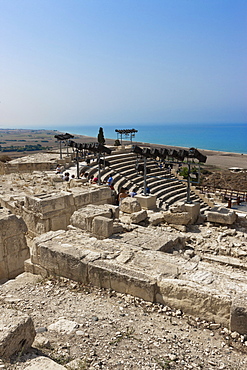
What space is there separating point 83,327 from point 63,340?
0.36m

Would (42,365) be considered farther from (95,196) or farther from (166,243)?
(95,196)

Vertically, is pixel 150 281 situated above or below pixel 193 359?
above

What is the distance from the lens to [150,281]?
448 cm

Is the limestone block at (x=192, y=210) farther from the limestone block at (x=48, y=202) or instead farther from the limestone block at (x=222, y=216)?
the limestone block at (x=48, y=202)

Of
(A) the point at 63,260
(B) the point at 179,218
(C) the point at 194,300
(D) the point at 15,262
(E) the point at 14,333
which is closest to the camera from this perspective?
(E) the point at 14,333

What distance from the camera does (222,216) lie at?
8961 mm

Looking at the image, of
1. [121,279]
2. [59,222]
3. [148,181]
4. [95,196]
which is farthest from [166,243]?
[148,181]

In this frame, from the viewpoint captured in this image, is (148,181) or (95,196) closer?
(95,196)

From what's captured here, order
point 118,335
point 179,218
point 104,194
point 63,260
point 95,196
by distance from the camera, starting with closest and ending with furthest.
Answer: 1. point 118,335
2. point 63,260
3. point 179,218
4. point 95,196
5. point 104,194

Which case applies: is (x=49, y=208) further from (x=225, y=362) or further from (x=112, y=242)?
(x=225, y=362)

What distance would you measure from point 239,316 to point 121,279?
6.22 ft

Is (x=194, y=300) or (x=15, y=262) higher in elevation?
(x=194, y=300)

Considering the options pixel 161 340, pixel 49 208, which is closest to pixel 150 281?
pixel 161 340

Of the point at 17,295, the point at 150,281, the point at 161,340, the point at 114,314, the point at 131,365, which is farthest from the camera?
→ the point at 17,295
